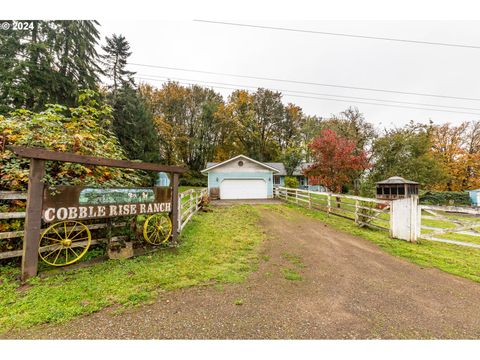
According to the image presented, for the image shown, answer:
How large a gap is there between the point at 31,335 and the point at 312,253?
4648 mm

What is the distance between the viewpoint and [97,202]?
3729mm

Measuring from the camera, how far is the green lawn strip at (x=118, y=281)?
2.42m

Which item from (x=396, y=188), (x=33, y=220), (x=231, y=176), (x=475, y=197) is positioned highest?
(x=231, y=176)

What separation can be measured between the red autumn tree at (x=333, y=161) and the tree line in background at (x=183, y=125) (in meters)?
Result: 0.06

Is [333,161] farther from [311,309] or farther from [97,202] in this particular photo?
[97,202]

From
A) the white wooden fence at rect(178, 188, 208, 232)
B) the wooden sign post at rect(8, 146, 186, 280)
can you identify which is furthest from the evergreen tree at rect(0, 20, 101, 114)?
the wooden sign post at rect(8, 146, 186, 280)

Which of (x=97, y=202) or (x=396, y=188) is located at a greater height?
(x=396, y=188)

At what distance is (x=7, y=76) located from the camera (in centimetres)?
1078

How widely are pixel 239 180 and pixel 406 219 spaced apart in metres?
12.6

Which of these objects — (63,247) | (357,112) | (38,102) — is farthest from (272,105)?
(63,247)

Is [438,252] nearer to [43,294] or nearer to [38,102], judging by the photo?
[43,294]

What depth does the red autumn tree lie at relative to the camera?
12336 mm

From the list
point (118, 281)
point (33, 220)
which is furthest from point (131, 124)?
point (118, 281)

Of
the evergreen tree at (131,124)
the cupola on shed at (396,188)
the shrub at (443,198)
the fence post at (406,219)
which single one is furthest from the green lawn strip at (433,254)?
the shrub at (443,198)
